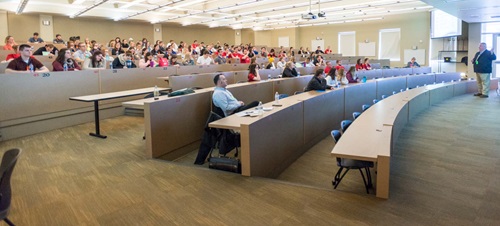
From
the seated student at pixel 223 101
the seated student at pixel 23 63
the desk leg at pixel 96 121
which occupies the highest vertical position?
the seated student at pixel 23 63

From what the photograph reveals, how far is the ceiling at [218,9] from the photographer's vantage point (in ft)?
52.1

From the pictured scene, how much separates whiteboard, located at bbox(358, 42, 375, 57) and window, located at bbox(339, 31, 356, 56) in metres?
0.51

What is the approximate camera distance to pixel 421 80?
12.2m

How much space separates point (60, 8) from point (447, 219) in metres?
18.1

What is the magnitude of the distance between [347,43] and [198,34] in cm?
1042

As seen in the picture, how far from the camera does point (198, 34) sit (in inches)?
970

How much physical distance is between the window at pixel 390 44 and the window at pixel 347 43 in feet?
6.08

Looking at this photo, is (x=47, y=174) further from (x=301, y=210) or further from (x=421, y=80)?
(x=421, y=80)

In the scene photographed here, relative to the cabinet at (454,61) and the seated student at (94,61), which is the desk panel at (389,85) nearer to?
the seated student at (94,61)

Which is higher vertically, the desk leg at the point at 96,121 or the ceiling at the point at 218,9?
the ceiling at the point at 218,9

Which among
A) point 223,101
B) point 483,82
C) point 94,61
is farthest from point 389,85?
point 94,61

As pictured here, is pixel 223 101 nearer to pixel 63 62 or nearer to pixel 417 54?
pixel 63 62

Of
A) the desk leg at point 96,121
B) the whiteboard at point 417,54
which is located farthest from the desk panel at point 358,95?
the whiteboard at point 417,54

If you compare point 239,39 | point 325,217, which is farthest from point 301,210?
point 239,39
